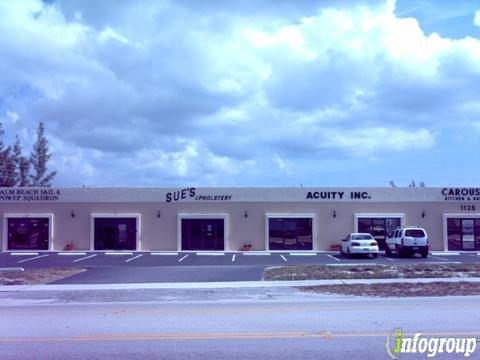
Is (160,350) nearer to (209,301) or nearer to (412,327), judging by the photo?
(412,327)

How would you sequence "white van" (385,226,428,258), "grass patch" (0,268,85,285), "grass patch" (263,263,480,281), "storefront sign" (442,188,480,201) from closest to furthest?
"grass patch" (0,268,85,285) < "grass patch" (263,263,480,281) < "white van" (385,226,428,258) < "storefront sign" (442,188,480,201)

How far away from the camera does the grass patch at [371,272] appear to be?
70.7 feet

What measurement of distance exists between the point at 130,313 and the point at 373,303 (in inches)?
234

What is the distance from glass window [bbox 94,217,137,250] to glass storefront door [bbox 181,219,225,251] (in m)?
3.49

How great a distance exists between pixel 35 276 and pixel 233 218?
18.6m

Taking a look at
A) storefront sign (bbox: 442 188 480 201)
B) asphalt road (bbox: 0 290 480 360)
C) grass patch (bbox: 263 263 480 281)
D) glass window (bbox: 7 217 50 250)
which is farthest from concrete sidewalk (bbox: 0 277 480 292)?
glass window (bbox: 7 217 50 250)

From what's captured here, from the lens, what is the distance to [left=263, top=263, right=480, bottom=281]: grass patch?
849 inches

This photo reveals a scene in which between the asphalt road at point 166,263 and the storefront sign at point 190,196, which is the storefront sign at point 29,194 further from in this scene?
the storefront sign at point 190,196

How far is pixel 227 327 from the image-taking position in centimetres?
1085

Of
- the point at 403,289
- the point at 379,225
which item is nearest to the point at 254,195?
the point at 379,225

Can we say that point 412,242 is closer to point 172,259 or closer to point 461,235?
point 461,235

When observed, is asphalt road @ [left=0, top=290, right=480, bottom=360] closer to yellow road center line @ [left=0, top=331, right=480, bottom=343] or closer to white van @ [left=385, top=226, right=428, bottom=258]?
yellow road center line @ [left=0, top=331, right=480, bottom=343]

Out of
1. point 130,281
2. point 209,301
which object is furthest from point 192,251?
point 209,301

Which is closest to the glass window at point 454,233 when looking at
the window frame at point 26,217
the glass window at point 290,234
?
the glass window at point 290,234
